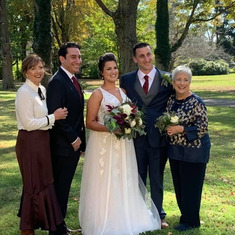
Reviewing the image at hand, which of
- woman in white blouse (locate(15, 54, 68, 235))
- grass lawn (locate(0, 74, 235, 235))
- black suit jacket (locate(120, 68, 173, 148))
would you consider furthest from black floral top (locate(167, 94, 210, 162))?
woman in white blouse (locate(15, 54, 68, 235))

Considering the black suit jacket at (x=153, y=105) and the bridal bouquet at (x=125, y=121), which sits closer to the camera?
the bridal bouquet at (x=125, y=121)

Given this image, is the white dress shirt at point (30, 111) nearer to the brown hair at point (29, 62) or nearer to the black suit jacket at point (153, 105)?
the brown hair at point (29, 62)

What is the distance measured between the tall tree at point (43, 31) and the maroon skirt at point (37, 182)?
872 centimetres

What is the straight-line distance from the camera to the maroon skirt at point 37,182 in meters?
3.96

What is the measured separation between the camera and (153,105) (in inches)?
178

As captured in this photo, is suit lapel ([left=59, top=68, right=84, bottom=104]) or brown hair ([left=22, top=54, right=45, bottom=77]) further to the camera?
suit lapel ([left=59, top=68, right=84, bottom=104])

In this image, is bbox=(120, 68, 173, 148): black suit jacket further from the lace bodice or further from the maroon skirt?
the maroon skirt

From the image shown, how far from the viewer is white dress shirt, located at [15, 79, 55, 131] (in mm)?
3830

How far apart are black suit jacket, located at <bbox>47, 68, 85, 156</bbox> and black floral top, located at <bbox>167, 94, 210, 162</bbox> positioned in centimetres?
117

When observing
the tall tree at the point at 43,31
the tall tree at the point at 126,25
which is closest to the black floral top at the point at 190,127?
the tall tree at the point at 126,25

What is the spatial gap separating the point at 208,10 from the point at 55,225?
66.8ft

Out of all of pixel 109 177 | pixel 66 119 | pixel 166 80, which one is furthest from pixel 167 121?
pixel 66 119

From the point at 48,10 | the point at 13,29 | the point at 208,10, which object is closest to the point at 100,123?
the point at 48,10

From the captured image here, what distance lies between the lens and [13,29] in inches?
1586
